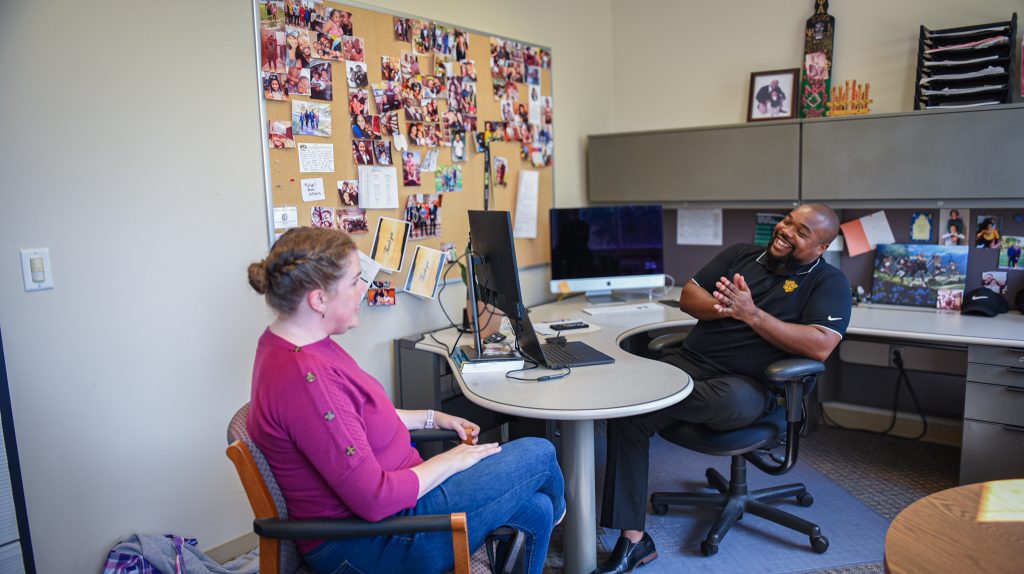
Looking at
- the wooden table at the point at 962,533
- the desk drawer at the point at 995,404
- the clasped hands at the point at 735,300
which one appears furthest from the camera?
the desk drawer at the point at 995,404

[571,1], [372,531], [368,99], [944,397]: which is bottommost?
[944,397]

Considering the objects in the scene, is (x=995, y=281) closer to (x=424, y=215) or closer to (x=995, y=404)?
(x=995, y=404)

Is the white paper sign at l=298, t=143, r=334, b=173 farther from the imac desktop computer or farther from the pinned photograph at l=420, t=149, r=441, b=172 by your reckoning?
the imac desktop computer

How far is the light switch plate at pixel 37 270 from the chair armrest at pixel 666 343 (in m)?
2.15

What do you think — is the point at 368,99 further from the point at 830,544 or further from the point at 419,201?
the point at 830,544

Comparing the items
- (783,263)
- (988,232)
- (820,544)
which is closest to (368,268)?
(783,263)

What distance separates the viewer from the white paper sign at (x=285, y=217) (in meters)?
2.46

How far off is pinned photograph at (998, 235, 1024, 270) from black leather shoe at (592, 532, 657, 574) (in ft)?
7.00

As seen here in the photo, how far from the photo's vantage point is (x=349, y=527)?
144cm

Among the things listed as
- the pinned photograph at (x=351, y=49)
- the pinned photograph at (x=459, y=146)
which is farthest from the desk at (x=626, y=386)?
the pinned photograph at (x=351, y=49)

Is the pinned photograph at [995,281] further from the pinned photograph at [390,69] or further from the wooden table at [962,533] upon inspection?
the pinned photograph at [390,69]

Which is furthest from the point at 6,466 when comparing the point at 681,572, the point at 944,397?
the point at 944,397

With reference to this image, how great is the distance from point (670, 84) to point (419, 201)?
186cm

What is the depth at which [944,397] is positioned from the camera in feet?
11.1
